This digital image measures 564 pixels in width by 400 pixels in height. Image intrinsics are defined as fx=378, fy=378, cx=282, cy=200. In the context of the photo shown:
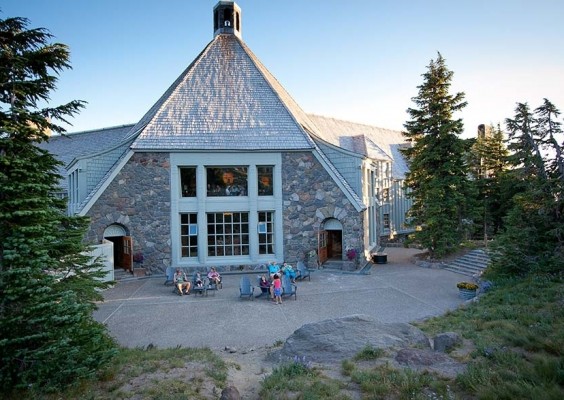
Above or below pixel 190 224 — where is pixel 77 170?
above

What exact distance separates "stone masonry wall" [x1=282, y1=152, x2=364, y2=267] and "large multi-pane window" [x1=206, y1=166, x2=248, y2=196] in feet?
7.27

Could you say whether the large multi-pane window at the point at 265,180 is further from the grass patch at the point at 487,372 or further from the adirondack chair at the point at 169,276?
the grass patch at the point at 487,372

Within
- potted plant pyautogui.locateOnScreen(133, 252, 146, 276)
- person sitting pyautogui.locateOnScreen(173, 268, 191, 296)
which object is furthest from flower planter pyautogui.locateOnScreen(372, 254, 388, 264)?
potted plant pyautogui.locateOnScreen(133, 252, 146, 276)

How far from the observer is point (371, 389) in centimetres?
631

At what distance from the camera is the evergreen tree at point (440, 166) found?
21.0 meters

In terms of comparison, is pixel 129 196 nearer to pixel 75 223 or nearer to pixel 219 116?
pixel 219 116

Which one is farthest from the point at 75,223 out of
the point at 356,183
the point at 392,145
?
the point at 392,145

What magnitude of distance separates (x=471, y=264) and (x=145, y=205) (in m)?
17.2

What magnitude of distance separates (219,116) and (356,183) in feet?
27.4

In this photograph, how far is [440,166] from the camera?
21.5 metres

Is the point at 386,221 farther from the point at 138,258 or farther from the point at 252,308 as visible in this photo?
the point at 252,308

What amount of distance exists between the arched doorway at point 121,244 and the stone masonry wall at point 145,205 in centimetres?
28

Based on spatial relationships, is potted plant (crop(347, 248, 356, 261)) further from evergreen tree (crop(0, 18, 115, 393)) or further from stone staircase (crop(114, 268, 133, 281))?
evergreen tree (crop(0, 18, 115, 393))

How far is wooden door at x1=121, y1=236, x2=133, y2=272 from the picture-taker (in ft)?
61.8
